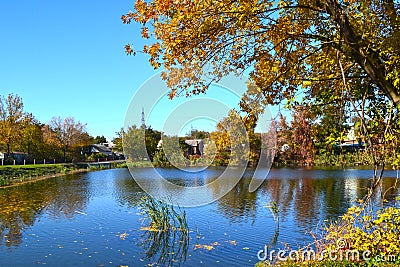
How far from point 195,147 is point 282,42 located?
24.9 metres

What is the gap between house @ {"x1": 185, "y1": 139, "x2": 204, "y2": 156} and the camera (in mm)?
28494

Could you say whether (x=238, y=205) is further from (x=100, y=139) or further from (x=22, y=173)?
(x=100, y=139)

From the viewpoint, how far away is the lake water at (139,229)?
856cm

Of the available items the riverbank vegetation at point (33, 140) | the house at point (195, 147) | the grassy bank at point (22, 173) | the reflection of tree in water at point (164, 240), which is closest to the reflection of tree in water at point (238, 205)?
the reflection of tree in water at point (164, 240)

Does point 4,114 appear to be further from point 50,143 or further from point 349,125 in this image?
point 349,125

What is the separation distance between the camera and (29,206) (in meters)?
15.6

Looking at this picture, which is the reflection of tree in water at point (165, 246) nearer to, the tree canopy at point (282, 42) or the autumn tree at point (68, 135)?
the tree canopy at point (282, 42)

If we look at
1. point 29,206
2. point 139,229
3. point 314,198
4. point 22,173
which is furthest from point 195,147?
point 139,229

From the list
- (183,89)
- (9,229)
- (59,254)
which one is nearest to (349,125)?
(183,89)

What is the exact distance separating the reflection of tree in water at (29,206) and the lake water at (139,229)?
3cm

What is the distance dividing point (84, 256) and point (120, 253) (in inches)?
31.9

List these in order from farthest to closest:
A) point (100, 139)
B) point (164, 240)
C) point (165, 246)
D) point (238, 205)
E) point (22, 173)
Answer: point (100, 139), point (22, 173), point (238, 205), point (164, 240), point (165, 246)

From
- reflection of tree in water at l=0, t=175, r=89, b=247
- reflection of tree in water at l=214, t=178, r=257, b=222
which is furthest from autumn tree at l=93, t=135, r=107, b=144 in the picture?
reflection of tree in water at l=214, t=178, r=257, b=222

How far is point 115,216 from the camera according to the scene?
526 inches
